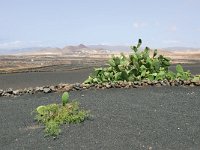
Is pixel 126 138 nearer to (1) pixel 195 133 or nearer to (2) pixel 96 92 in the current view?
(1) pixel 195 133

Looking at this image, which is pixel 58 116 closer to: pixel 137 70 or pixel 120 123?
pixel 120 123

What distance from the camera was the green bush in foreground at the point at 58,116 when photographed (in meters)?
8.12

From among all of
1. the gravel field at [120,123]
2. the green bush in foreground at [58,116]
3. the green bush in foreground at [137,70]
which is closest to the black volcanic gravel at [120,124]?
the gravel field at [120,123]

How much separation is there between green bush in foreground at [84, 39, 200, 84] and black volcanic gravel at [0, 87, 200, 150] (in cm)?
246

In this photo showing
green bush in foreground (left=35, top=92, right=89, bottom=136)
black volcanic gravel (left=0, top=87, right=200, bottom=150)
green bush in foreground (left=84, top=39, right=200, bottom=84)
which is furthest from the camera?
green bush in foreground (left=84, top=39, right=200, bottom=84)

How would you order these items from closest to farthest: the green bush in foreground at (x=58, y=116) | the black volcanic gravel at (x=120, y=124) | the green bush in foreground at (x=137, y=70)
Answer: the black volcanic gravel at (x=120, y=124) → the green bush in foreground at (x=58, y=116) → the green bush in foreground at (x=137, y=70)

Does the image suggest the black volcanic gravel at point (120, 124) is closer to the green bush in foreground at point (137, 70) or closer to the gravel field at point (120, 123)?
the gravel field at point (120, 123)

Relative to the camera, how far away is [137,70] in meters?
14.0

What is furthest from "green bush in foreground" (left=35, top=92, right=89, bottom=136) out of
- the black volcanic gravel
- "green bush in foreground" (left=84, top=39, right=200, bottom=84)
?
"green bush in foreground" (left=84, top=39, right=200, bottom=84)

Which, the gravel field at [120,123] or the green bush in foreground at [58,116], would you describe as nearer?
the gravel field at [120,123]

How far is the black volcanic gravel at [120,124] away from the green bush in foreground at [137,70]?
2.46 metres

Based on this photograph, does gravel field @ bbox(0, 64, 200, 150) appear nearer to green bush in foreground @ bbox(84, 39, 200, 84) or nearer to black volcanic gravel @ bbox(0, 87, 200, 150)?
black volcanic gravel @ bbox(0, 87, 200, 150)

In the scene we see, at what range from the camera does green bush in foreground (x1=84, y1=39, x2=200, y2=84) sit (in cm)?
1370

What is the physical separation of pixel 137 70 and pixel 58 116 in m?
5.94
